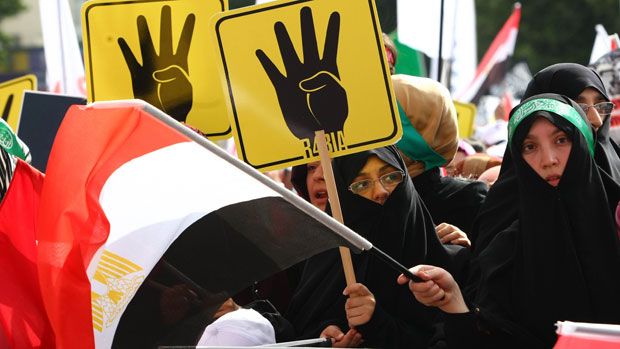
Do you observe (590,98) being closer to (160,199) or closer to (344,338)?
(344,338)

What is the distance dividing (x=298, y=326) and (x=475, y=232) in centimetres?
75

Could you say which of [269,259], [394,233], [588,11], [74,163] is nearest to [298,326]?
[394,233]

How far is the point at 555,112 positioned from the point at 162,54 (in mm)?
2055

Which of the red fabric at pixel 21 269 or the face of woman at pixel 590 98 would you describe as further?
the face of woman at pixel 590 98

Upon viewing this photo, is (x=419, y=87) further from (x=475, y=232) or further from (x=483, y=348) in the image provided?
(x=483, y=348)

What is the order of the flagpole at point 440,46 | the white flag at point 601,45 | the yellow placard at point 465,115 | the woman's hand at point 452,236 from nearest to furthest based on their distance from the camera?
the woman's hand at point 452,236
the flagpole at point 440,46
the white flag at point 601,45
the yellow placard at point 465,115

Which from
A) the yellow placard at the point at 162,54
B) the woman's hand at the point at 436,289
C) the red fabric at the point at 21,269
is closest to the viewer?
the woman's hand at the point at 436,289

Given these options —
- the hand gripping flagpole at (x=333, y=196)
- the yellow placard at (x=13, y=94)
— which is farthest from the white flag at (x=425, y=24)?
the hand gripping flagpole at (x=333, y=196)

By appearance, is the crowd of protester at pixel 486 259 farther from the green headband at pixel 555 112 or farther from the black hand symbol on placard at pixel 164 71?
the black hand symbol on placard at pixel 164 71

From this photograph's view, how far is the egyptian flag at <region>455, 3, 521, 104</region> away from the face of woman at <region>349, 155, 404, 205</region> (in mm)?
6389

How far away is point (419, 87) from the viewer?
571 cm

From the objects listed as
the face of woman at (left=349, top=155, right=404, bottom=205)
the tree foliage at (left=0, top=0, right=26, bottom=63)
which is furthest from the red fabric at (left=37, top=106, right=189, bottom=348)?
the tree foliage at (left=0, top=0, right=26, bottom=63)

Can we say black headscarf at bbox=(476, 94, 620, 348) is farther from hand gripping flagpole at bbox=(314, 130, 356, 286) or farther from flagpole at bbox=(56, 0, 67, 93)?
flagpole at bbox=(56, 0, 67, 93)

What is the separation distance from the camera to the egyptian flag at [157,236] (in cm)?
399
